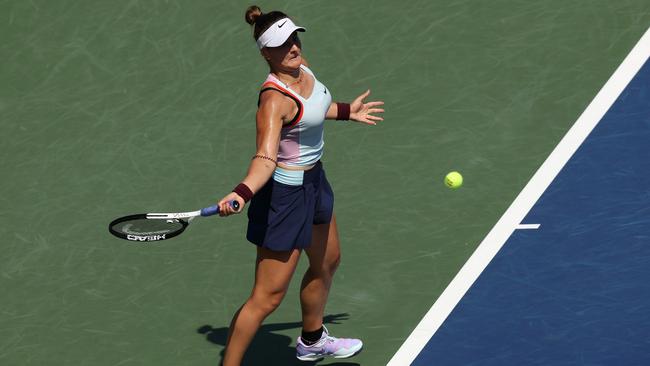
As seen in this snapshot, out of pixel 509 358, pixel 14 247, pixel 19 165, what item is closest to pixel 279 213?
pixel 509 358

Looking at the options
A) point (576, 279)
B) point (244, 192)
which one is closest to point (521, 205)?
point (576, 279)

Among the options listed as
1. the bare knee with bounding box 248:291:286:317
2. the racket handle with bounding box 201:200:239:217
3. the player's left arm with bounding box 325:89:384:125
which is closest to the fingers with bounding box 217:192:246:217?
the racket handle with bounding box 201:200:239:217

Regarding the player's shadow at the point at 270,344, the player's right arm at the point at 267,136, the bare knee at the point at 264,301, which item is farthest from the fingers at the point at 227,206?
the player's shadow at the point at 270,344

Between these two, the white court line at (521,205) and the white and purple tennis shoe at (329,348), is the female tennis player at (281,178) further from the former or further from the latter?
the white court line at (521,205)

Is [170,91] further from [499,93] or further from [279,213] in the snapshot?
[279,213]

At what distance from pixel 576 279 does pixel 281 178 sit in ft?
8.88

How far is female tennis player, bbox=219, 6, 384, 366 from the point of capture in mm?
9359

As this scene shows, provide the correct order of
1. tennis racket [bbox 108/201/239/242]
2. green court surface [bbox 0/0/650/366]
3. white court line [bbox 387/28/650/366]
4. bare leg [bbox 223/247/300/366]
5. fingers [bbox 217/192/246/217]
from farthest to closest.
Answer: green court surface [bbox 0/0/650/366] < white court line [bbox 387/28/650/366] < bare leg [bbox 223/247/300/366] < tennis racket [bbox 108/201/239/242] < fingers [bbox 217/192/246/217]

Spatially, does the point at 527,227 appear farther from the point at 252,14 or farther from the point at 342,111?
the point at 252,14

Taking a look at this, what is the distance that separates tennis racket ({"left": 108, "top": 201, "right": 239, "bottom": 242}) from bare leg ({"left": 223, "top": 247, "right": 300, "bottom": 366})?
0.57m

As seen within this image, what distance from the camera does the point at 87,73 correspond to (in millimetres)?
14055

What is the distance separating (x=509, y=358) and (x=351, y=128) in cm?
346

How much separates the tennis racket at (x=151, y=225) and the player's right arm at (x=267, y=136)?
354 millimetres

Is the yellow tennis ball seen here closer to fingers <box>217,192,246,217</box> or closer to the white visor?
the white visor
